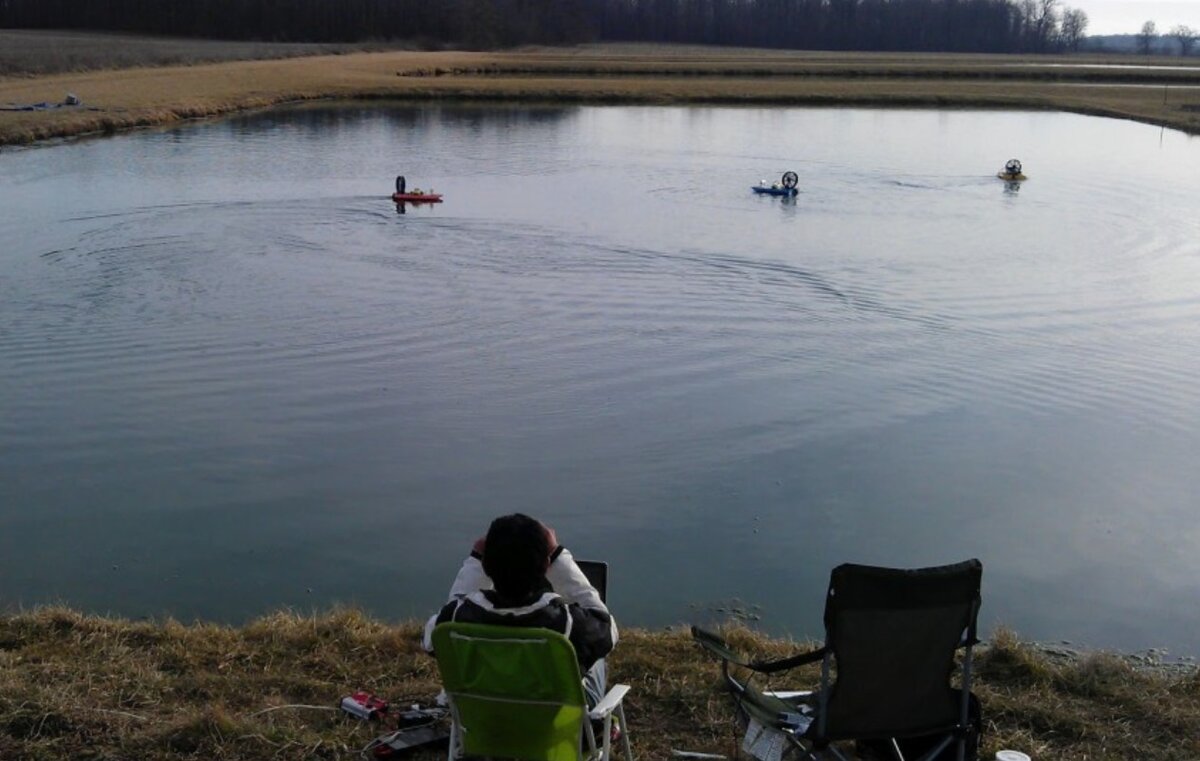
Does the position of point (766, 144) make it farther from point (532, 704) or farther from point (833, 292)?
point (532, 704)

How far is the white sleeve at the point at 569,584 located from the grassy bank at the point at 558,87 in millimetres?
28293

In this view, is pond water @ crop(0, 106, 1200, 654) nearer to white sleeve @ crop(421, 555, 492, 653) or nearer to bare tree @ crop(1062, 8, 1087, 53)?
white sleeve @ crop(421, 555, 492, 653)

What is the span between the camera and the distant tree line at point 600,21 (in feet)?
302

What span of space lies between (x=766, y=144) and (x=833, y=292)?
60.6 ft

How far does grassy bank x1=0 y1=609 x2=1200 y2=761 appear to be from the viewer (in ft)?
14.3

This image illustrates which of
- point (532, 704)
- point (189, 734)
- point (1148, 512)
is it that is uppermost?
point (532, 704)

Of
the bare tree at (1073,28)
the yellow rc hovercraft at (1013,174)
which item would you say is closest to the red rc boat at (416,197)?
the yellow rc hovercraft at (1013,174)

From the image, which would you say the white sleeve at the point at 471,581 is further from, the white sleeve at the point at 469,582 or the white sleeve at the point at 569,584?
the white sleeve at the point at 569,584

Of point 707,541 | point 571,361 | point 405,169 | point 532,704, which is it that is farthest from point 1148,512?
point 405,169

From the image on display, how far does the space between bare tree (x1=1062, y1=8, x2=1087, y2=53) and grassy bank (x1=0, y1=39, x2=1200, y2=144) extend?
264 ft

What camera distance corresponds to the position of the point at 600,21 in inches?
4675

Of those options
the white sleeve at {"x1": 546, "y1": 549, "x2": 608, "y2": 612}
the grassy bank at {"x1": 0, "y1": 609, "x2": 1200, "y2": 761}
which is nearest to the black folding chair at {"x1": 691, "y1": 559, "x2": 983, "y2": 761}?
the grassy bank at {"x1": 0, "y1": 609, "x2": 1200, "y2": 761}

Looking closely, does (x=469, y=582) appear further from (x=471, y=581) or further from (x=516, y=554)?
(x=516, y=554)

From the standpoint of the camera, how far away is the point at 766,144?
3338cm
